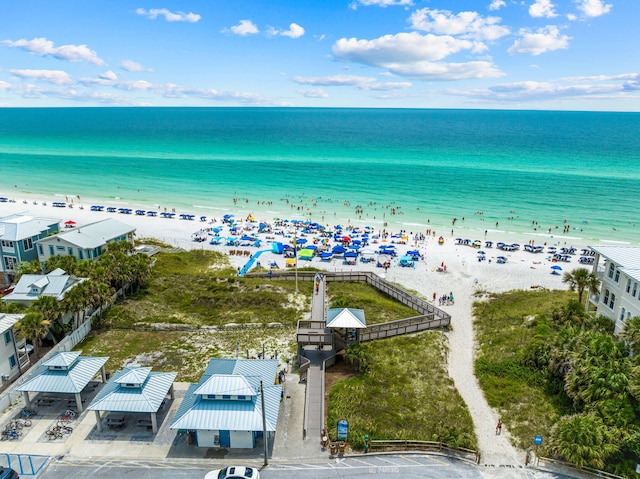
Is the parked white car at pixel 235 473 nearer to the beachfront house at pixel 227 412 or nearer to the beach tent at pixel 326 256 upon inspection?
the beachfront house at pixel 227 412

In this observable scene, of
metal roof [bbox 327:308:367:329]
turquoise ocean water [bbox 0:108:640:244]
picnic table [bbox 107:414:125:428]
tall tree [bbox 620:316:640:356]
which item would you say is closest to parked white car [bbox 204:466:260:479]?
picnic table [bbox 107:414:125:428]

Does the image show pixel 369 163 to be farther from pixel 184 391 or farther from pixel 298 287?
pixel 184 391

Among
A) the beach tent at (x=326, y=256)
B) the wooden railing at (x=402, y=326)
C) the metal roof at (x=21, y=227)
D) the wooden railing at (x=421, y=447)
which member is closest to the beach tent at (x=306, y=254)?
the beach tent at (x=326, y=256)

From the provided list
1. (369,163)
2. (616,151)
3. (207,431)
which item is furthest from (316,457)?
(616,151)

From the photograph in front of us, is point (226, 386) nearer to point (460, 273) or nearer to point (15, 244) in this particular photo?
point (15, 244)

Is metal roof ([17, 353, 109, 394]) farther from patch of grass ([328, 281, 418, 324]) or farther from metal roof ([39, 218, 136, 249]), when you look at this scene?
metal roof ([39, 218, 136, 249])

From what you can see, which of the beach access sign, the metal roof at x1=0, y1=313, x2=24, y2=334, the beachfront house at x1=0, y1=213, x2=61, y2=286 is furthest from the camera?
the beachfront house at x1=0, y1=213, x2=61, y2=286

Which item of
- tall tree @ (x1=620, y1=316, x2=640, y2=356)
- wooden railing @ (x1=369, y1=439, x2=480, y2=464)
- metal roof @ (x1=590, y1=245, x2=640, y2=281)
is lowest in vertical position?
wooden railing @ (x1=369, y1=439, x2=480, y2=464)
